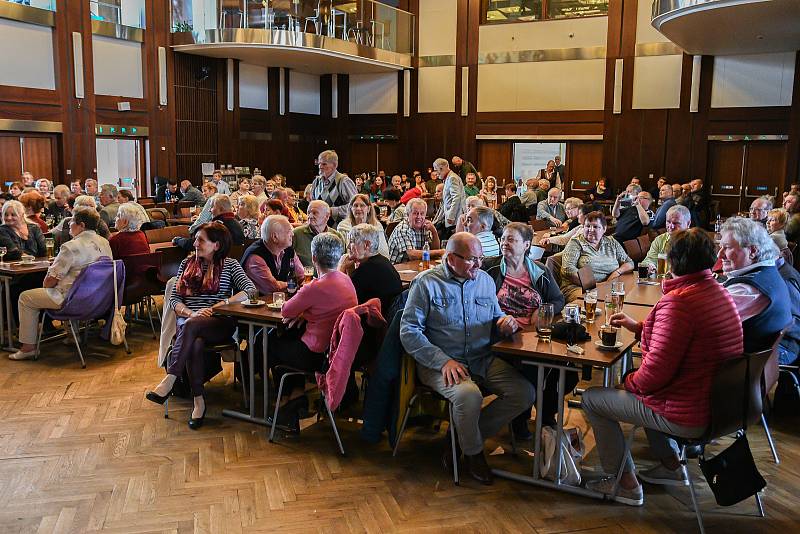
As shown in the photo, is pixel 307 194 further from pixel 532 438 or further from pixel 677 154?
pixel 677 154

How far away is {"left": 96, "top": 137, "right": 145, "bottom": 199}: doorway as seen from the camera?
1502 centimetres

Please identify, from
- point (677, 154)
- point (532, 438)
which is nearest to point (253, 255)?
point (532, 438)

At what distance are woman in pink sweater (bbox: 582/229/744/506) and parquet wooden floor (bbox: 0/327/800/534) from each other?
58 cm

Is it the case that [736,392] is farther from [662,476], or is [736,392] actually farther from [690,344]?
[662,476]

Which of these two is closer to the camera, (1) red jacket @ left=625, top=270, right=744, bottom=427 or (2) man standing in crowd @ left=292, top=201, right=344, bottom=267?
(1) red jacket @ left=625, top=270, right=744, bottom=427

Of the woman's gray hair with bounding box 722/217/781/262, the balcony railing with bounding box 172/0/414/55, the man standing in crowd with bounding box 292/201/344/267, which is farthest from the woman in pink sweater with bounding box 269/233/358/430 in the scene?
the balcony railing with bounding box 172/0/414/55

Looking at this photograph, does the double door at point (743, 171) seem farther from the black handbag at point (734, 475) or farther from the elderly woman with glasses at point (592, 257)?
the black handbag at point (734, 475)

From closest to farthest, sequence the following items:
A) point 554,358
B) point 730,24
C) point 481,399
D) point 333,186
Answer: point 554,358 < point 481,399 < point 333,186 < point 730,24

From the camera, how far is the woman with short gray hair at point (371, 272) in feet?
15.1

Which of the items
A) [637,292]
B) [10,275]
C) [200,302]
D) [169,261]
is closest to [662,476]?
[637,292]

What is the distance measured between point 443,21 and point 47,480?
16.7 m

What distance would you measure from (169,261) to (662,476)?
484 centimetres

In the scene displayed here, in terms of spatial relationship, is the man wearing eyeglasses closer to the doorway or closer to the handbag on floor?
the handbag on floor

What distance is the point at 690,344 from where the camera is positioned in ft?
10.9
